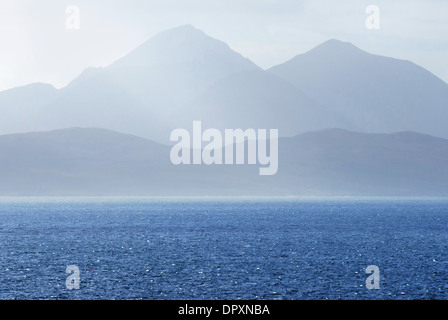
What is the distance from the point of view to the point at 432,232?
150 metres

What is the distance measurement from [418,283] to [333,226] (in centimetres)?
9128

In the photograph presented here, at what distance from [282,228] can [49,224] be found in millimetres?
58423

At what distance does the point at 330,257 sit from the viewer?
100312mm

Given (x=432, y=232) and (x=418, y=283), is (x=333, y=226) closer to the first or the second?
(x=432, y=232)

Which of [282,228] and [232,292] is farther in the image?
[282,228]
